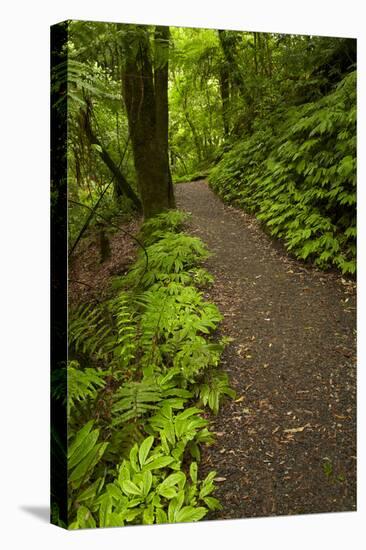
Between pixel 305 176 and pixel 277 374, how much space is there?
1.64 metres

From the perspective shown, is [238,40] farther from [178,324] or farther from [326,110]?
→ [178,324]

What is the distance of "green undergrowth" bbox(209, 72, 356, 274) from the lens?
4.49 meters

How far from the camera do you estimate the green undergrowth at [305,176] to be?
449 centimetres

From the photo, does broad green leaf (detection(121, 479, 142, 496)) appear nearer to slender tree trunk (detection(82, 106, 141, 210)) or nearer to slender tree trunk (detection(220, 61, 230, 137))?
slender tree trunk (detection(82, 106, 141, 210))

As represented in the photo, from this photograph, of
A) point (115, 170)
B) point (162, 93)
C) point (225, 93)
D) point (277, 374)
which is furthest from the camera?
point (225, 93)

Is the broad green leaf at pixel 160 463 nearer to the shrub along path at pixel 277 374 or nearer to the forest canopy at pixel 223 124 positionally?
the shrub along path at pixel 277 374

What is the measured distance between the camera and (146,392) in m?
3.62

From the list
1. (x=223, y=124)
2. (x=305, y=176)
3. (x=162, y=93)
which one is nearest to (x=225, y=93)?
(x=223, y=124)

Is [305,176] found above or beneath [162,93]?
beneath

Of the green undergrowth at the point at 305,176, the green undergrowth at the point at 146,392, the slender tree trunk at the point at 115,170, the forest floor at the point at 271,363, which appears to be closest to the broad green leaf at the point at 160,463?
the green undergrowth at the point at 146,392

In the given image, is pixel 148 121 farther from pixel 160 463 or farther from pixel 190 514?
pixel 190 514

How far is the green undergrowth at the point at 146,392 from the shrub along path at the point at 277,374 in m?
0.16
